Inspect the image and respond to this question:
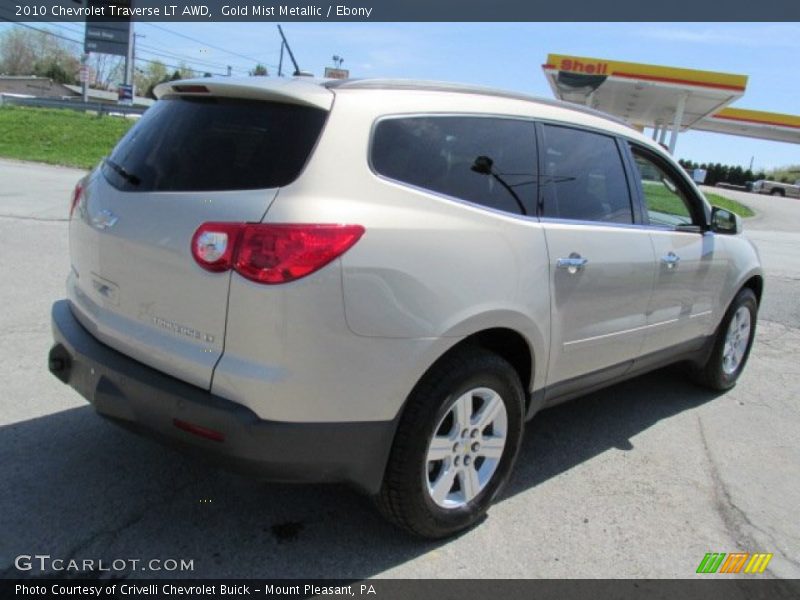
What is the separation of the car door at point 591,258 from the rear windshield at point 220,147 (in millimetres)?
1266

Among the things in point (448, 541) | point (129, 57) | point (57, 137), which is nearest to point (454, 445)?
point (448, 541)

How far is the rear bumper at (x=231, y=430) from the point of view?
7.73 ft

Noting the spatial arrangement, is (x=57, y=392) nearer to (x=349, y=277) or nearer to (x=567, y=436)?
(x=349, y=277)

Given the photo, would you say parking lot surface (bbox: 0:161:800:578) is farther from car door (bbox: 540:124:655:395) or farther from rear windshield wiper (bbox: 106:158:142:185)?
rear windshield wiper (bbox: 106:158:142:185)

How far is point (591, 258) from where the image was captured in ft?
11.1

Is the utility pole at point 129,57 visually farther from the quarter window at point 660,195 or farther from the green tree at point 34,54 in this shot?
the green tree at point 34,54

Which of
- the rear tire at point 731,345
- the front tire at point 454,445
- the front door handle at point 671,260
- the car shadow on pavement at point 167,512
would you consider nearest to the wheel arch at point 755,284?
the rear tire at point 731,345

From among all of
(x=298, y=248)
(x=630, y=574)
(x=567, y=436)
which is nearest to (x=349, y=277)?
(x=298, y=248)

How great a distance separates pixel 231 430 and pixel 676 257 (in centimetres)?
292

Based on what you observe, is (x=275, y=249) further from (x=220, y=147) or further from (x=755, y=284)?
(x=755, y=284)

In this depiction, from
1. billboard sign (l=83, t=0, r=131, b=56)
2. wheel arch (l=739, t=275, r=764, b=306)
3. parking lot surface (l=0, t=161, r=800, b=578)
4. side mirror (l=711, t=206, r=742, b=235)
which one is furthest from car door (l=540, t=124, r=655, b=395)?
billboard sign (l=83, t=0, r=131, b=56)

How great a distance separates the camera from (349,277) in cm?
236

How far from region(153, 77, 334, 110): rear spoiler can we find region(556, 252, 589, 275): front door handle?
131cm

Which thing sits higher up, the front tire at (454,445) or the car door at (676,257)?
the car door at (676,257)
